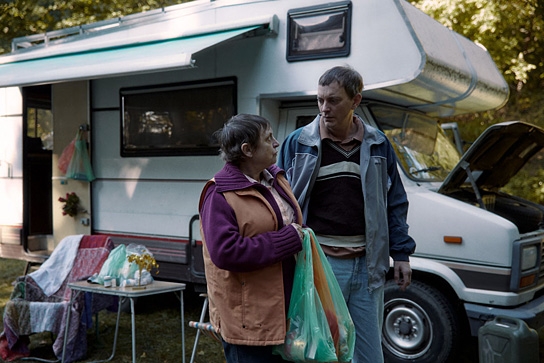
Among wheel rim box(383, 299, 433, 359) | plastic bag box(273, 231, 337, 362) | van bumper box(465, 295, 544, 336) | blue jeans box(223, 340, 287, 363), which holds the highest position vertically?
Answer: plastic bag box(273, 231, 337, 362)

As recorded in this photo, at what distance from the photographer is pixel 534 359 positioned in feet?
11.7

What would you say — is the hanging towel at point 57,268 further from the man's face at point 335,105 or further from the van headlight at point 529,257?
the van headlight at point 529,257

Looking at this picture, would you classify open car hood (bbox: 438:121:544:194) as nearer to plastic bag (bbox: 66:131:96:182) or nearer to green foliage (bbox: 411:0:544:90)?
plastic bag (bbox: 66:131:96:182)

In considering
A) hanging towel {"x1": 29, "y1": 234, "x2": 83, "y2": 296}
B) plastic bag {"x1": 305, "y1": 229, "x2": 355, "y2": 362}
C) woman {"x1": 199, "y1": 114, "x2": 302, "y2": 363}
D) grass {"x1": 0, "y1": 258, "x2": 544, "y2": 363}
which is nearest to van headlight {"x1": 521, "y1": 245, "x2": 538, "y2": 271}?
grass {"x1": 0, "y1": 258, "x2": 544, "y2": 363}

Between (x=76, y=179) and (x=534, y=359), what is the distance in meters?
4.47

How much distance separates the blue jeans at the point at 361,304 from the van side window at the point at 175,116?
2.73 metres

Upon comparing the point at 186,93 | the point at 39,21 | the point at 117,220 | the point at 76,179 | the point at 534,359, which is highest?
the point at 39,21

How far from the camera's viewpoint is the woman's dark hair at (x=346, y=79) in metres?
2.69

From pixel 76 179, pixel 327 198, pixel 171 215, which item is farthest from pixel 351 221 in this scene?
pixel 76 179

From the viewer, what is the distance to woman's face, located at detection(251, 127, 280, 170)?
2.24 meters

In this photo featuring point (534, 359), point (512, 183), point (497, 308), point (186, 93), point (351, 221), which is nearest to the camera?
point (351, 221)

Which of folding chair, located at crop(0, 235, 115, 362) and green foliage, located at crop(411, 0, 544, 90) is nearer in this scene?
folding chair, located at crop(0, 235, 115, 362)

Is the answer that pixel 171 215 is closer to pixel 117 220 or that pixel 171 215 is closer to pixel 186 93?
pixel 117 220

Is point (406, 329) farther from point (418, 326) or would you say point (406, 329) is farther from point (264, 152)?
point (264, 152)
